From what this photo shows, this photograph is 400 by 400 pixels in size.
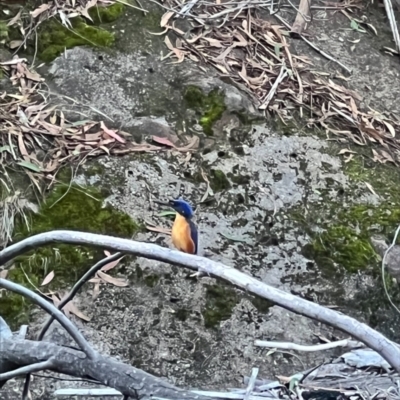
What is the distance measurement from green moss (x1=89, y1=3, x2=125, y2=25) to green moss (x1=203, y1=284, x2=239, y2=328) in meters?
1.70

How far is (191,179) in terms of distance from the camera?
3.31 metres

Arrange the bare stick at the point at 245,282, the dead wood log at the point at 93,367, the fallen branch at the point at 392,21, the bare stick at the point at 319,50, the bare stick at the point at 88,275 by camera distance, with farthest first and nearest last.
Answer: the fallen branch at the point at 392,21
the bare stick at the point at 319,50
the bare stick at the point at 88,275
the dead wood log at the point at 93,367
the bare stick at the point at 245,282

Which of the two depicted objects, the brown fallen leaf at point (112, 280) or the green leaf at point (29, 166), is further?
the green leaf at point (29, 166)

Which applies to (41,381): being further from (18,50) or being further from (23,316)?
(18,50)

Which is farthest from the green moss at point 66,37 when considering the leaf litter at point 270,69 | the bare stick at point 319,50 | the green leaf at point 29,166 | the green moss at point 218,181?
the bare stick at point 319,50

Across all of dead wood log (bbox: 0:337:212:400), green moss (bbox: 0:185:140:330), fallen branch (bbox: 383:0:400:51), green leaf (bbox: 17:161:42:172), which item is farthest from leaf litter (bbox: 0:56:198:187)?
fallen branch (bbox: 383:0:400:51)

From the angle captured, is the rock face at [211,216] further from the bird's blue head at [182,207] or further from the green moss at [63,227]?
the bird's blue head at [182,207]

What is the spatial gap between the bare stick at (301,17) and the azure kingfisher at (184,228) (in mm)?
2500

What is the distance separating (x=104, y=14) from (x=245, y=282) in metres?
2.88

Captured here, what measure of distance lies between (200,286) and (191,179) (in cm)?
58

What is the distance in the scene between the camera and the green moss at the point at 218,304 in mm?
2824

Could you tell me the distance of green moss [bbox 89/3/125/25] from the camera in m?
3.93

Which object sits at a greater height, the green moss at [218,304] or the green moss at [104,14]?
the green moss at [104,14]

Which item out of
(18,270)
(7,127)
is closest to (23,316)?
(18,270)
